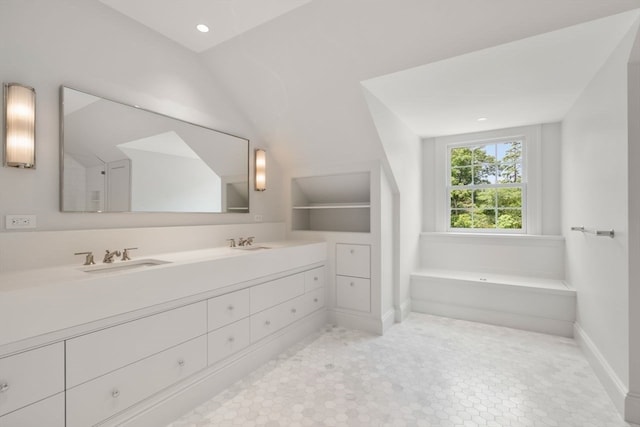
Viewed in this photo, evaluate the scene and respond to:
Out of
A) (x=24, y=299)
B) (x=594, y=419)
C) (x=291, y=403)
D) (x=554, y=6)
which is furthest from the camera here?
(x=291, y=403)

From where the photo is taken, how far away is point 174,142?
240 cm

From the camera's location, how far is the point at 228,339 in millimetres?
2021

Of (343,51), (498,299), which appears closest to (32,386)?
(343,51)

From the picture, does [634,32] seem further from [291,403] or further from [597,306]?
[291,403]

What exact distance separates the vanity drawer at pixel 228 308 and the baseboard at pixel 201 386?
259 mm

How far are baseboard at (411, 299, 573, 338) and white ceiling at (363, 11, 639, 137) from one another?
6.77ft

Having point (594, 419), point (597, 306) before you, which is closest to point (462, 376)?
point (594, 419)

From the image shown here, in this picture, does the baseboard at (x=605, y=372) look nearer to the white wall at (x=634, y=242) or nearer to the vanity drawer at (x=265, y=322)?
the white wall at (x=634, y=242)

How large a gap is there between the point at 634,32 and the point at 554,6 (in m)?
0.47

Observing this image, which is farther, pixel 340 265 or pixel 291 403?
pixel 340 265

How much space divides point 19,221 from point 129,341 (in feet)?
2.99

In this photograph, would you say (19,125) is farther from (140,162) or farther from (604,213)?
(604,213)

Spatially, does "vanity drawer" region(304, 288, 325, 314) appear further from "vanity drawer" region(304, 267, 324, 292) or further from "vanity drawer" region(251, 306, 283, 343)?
"vanity drawer" region(251, 306, 283, 343)

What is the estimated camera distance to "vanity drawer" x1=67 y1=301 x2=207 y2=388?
132cm
